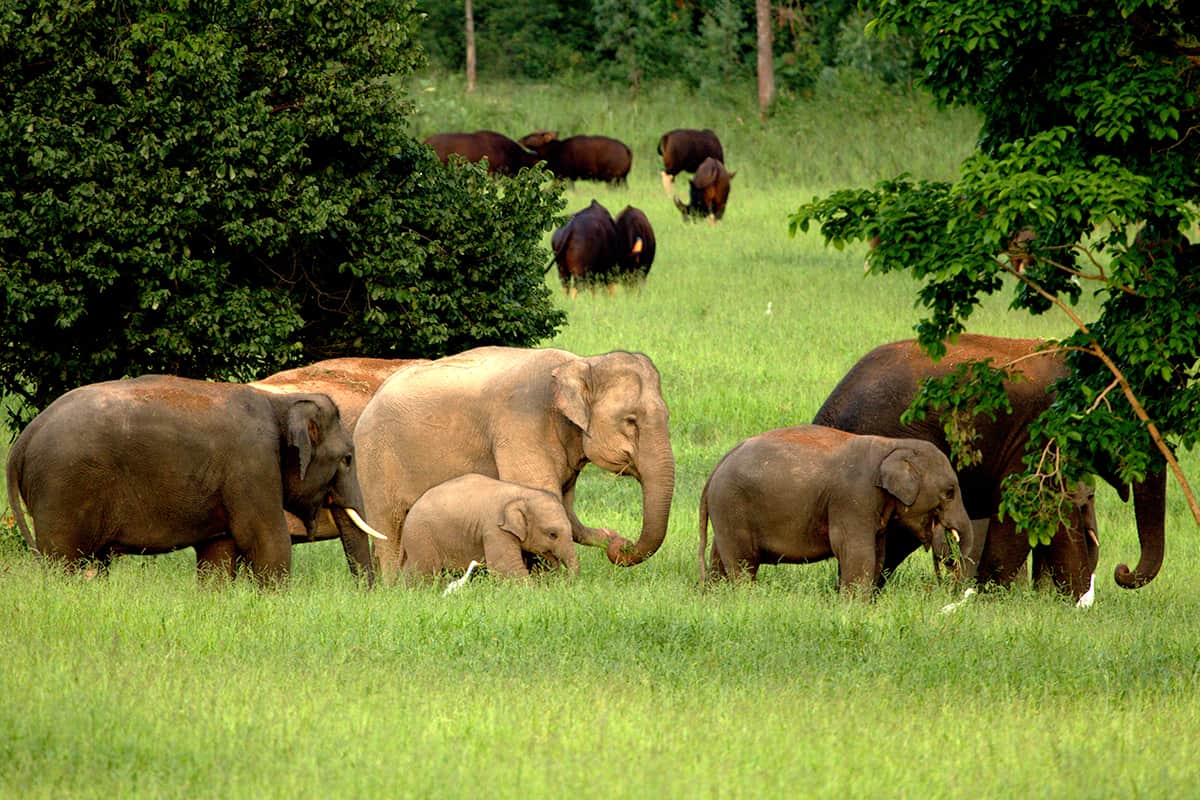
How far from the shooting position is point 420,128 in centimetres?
4384

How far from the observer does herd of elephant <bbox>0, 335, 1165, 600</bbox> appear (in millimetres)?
11320

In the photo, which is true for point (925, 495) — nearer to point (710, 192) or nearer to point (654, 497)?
point (654, 497)

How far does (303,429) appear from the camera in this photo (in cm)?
1177

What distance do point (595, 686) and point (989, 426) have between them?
5.49 m

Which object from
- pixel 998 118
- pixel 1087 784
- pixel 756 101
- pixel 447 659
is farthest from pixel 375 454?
pixel 756 101

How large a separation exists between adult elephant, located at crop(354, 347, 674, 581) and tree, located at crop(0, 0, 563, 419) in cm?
275

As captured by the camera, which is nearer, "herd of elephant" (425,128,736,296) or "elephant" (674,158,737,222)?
"herd of elephant" (425,128,736,296)

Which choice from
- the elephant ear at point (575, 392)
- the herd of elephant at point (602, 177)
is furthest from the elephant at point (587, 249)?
the elephant ear at point (575, 392)

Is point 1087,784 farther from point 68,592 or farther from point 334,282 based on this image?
point 334,282

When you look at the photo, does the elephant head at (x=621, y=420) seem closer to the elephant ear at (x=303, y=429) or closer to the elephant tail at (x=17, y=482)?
the elephant ear at (x=303, y=429)

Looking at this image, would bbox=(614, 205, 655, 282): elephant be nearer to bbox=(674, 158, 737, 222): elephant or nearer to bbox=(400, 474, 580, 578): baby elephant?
bbox=(674, 158, 737, 222): elephant

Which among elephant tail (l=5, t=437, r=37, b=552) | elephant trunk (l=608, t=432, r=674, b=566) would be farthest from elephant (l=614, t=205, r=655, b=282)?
elephant tail (l=5, t=437, r=37, b=552)

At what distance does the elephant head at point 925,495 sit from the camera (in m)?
11.6

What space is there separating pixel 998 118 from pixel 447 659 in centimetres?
447
